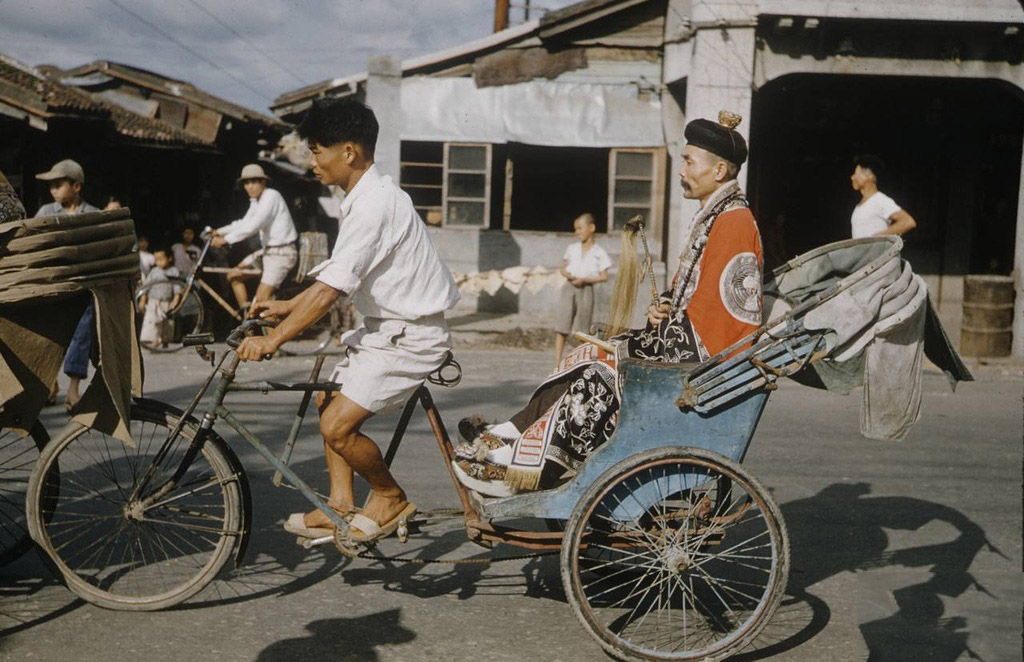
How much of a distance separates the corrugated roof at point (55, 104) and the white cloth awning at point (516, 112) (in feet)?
13.2

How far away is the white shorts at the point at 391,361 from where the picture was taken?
12.8ft

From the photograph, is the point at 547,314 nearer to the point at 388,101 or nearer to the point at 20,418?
the point at 388,101

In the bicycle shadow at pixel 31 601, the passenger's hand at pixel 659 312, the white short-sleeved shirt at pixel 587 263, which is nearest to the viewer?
the bicycle shadow at pixel 31 601

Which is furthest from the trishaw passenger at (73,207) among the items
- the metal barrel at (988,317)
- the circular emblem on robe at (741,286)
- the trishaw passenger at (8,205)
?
the metal barrel at (988,317)

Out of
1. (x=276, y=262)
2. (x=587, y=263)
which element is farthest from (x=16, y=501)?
(x=587, y=263)

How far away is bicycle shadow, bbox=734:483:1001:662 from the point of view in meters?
3.96

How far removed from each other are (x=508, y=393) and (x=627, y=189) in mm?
7236

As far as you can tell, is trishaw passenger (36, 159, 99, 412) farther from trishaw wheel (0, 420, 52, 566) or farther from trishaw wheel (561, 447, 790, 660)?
trishaw wheel (561, 447, 790, 660)

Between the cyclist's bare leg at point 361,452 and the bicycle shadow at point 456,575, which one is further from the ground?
the cyclist's bare leg at point 361,452

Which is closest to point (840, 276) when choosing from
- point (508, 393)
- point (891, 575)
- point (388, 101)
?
point (891, 575)

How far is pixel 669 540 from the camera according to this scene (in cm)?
376

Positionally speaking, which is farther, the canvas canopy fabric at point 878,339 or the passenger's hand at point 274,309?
the passenger's hand at point 274,309

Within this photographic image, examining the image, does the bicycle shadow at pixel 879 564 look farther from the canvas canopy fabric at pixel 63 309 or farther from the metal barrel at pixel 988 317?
the metal barrel at pixel 988 317

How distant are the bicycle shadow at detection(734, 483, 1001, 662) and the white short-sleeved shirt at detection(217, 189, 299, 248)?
7153 millimetres
